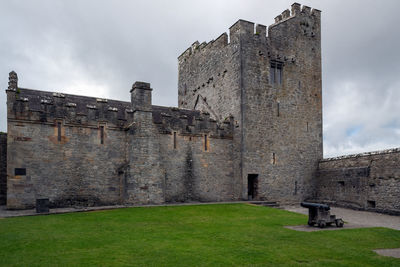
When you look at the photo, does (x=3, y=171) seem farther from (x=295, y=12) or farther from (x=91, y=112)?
(x=295, y=12)

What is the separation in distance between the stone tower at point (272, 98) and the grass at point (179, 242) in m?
8.15

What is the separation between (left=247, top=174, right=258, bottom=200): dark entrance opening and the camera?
22094mm

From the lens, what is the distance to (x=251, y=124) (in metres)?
22.1

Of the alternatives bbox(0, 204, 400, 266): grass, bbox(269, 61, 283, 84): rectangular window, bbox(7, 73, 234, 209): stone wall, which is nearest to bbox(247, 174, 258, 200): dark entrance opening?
bbox(7, 73, 234, 209): stone wall

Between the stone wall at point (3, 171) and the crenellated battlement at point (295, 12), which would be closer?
the stone wall at point (3, 171)

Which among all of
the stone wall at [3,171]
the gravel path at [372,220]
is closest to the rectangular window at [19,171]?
the stone wall at [3,171]

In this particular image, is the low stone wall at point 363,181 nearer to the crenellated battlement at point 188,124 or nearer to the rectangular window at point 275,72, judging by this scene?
the rectangular window at point 275,72

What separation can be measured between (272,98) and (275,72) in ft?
6.80

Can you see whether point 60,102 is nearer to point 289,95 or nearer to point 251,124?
point 251,124

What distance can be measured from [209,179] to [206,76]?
933cm

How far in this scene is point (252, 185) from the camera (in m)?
22.5

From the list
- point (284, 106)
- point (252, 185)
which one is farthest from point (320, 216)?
point (284, 106)

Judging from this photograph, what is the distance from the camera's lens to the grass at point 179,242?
7.52m

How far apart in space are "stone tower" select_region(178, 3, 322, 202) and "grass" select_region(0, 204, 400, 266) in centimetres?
815
